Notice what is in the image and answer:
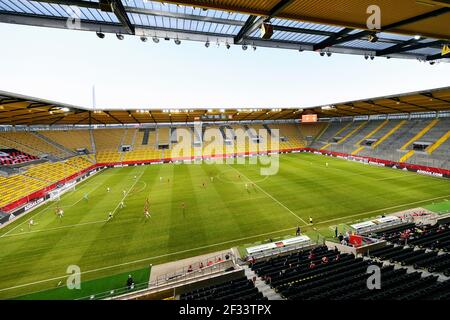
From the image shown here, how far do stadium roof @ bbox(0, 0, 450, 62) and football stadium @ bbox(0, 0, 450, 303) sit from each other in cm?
6

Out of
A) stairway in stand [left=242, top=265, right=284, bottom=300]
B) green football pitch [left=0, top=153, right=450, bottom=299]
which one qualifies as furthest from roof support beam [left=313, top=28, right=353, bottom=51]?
green football pitch [left=0, top=153, right=450, bottom=299]

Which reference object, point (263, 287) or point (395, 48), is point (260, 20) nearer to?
point (395, 48)

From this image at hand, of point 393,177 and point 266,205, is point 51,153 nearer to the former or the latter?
point 266,205

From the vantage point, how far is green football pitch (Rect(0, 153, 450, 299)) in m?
15.3

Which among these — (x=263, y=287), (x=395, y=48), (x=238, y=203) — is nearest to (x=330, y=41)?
(x=395, y=48)

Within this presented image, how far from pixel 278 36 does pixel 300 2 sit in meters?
7.09

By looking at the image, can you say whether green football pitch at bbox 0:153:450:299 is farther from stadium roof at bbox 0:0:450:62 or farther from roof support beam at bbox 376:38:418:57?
stadium roof at bbox 0:0:450:62

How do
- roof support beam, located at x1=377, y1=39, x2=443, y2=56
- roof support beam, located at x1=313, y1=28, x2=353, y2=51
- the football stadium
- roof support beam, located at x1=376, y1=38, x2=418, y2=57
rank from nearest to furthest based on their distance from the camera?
the football stadium, roof support beam, located at x1=313, y1=28, x2=353, y2=51, roof support beam, located at x1=377, y1=39, x2=443, y2=56, roof support beam, located at x1=376, y1=38, x2=418, y2=57

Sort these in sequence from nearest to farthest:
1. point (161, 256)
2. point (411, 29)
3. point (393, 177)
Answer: point (411, 29) → point (161, 256) → point (393, 177)

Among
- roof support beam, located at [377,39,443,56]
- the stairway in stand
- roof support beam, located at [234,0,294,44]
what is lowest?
the stairway in stand

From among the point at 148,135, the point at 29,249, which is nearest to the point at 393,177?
the point at 29,249

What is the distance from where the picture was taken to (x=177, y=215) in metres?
21.9

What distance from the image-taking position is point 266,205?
939 inches

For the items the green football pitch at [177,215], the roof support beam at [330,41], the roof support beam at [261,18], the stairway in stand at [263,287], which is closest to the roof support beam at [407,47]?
the roof support beam at [330,41]
